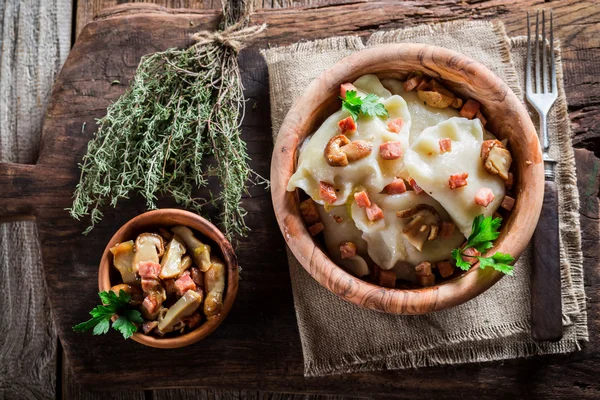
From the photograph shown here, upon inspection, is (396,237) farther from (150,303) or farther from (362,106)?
(150,303)

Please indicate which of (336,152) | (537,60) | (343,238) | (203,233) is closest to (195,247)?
(203,233)

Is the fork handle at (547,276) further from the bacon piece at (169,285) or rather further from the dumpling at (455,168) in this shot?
the bacon piece at (169,285)

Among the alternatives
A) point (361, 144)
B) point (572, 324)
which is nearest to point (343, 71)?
point (361, 144)

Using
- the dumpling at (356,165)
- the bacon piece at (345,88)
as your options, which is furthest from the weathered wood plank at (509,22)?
the dumpling at (356,165)

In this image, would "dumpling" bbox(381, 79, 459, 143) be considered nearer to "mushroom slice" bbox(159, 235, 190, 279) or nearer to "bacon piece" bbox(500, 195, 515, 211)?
"bacon piece" bbox(500, 195, 515, 211)

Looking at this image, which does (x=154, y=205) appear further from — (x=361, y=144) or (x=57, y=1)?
(x=57, y=1)

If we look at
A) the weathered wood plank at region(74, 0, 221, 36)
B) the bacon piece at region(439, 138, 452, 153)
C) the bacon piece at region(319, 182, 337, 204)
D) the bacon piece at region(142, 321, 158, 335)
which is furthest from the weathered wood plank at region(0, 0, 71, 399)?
the bacon piece at region(439, 138, 452, 153)
